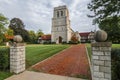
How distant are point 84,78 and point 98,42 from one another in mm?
2192

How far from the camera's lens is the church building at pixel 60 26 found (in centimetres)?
5409

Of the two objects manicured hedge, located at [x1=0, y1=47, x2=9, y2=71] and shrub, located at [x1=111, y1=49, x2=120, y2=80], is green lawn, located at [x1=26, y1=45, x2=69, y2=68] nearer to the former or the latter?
manicured hedge, located at [x1=0, y1=47, x2=9, y2=71]

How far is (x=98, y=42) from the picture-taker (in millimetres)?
5059

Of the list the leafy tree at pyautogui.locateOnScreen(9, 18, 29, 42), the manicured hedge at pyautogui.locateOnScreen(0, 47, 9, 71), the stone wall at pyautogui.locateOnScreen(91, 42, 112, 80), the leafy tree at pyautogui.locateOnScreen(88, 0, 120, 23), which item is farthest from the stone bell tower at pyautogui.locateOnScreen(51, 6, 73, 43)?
the stone wall at pyautogui.locateOnScreen(91, 42, 112, 80)

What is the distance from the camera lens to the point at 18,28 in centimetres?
6412

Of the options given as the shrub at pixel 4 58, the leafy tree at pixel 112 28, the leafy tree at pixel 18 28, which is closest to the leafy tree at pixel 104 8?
the leafy tree at pixel 112 28

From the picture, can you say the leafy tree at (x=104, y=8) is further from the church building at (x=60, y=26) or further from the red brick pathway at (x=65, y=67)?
the church building at (x=60, y=26)

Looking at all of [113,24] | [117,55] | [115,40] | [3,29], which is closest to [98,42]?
[117,55]

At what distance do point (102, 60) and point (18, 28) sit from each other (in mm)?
63950

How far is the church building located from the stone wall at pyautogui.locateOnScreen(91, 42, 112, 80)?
159 feet

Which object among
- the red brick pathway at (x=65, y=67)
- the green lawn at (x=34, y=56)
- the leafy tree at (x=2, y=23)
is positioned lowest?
the red brick pathway at (x=65, y=67)

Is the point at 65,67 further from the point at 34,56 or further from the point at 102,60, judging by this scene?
the point at 34,56

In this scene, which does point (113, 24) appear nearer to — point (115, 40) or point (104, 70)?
point (115, 40)

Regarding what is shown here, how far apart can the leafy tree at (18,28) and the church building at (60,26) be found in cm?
1473
